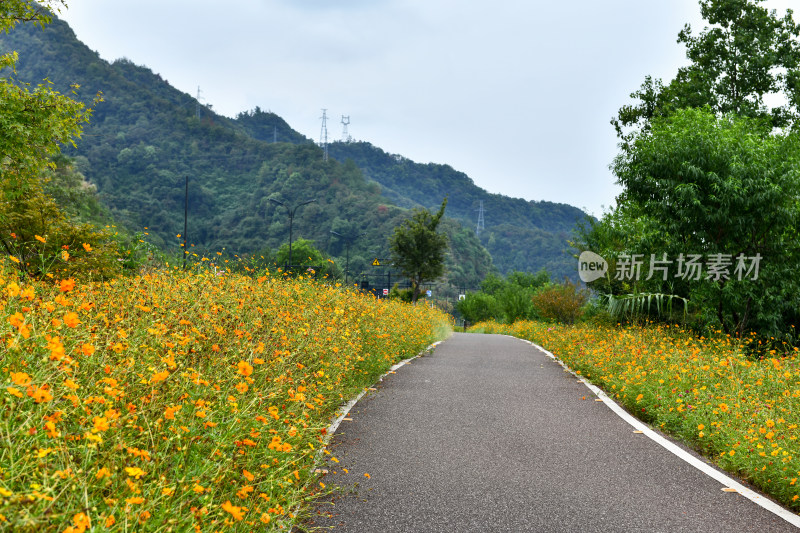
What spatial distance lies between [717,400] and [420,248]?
31.8m

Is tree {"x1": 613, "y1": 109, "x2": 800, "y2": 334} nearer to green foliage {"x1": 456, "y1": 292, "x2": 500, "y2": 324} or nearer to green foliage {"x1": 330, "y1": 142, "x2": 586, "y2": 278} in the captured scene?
green foliage {"x1": 456, "y1": 292, "x2": 500, "y2": 324}

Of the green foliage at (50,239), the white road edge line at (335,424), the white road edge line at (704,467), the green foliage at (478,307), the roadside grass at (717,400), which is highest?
the green foliage at (50,239)

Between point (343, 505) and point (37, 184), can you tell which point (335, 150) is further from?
point (343, 505)

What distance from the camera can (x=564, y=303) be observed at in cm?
2580

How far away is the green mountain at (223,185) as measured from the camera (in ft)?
236

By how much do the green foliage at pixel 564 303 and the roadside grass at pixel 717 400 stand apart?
50.1ft

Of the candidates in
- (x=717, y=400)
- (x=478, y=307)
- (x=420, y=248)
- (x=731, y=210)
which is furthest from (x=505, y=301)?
(x=717, y=400)

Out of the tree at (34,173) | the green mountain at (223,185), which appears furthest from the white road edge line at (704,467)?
the green mountain at (223,185)

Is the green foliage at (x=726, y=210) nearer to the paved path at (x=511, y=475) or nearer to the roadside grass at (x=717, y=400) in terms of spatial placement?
Answer: the roadside grass at (x=717, y=400)

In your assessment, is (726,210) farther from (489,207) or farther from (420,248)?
(489,207)

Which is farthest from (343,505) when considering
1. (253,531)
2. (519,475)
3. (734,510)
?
(734,510)

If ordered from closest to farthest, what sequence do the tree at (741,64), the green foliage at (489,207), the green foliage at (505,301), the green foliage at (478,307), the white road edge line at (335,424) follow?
1. the white road edge line at (335,424)
2. the tree at (741,64)
3. the green foliage at (505,301)
4. the green foliage at (478,307)
5. the green foliage at (489,207)

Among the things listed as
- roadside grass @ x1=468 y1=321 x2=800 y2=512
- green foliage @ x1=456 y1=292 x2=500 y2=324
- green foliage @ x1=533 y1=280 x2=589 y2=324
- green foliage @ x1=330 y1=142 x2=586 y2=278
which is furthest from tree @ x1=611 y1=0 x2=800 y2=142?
green foliage @ x1=330 y1=142 x2=586 y2=278

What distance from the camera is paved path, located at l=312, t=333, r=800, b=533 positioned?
3463 mm
